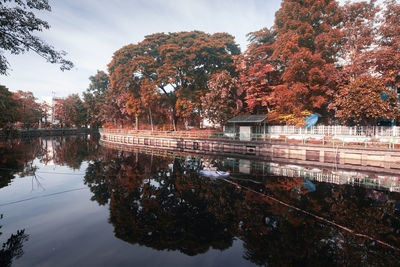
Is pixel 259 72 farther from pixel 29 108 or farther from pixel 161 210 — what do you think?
pixel 29 108

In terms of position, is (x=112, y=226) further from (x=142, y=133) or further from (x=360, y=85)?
(x=142, y=133)

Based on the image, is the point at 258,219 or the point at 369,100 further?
the point at 369,100

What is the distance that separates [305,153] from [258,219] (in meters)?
15.1

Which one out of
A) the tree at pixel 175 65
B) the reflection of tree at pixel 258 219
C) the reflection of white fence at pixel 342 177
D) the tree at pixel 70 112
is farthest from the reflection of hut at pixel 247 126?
the tree at pixel 70 112

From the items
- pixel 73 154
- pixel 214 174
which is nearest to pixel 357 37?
pixel 214 174

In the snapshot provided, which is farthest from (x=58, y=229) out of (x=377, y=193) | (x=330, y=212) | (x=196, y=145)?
(x=196, y=145)

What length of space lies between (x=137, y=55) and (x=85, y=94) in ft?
128

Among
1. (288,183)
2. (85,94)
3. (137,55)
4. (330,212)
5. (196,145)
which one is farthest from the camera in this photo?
(85,94)

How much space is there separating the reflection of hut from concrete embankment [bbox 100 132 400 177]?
1.57 m

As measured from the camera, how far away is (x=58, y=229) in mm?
7152

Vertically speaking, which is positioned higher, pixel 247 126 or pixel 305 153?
pixel 247 126

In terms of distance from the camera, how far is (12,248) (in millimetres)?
5879

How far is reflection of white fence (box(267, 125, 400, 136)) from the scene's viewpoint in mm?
18047

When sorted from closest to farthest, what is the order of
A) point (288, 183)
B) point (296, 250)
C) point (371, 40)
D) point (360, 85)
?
point (296, 250), point (288, 183), point (360, 85), point (371, 40)
